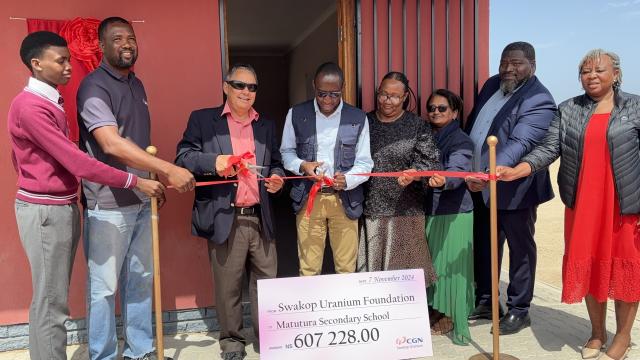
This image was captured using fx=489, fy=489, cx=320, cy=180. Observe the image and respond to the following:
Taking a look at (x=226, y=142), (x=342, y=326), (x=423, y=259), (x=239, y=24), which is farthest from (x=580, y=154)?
(x=239, y=24)

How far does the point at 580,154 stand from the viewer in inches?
121

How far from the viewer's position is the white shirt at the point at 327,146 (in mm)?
3209

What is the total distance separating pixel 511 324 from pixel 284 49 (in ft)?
37.0

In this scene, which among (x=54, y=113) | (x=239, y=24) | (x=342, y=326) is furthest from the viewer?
(x=239, y=24)

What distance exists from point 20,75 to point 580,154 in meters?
3.78

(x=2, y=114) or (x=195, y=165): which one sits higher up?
(x=2, y=114)

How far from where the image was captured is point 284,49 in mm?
13625

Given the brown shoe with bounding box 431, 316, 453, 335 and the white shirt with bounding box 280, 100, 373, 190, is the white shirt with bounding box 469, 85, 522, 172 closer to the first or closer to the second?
the white shirt with bounding box 280, 100, 373, 190

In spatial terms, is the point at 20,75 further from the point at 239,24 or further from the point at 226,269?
the point at 239,24

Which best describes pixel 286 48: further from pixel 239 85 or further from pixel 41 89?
pixel 41 89

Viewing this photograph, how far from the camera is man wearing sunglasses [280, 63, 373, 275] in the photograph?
319 centimetres

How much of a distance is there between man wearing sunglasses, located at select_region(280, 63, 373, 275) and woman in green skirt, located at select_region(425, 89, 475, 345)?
583 mm

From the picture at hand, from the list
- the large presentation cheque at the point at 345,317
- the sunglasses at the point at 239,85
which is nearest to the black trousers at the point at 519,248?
the large presentation cheque at the point at 345,317

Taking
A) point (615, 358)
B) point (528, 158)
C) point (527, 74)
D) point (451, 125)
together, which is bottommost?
point (615, 358)
